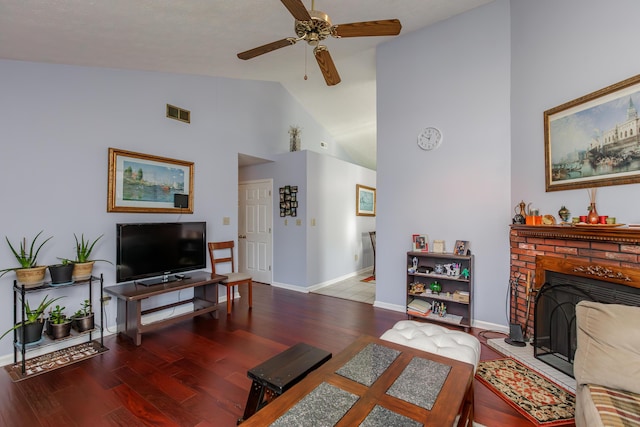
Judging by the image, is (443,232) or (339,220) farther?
(339,220)

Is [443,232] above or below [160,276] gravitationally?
above

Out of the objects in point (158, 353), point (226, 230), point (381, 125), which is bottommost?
point (158, 353)

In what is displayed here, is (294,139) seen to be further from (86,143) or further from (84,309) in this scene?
(84,309)

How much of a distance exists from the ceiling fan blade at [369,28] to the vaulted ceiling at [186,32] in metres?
0.94

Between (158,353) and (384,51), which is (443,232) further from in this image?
(158,353)

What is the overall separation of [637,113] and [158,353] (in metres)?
4.16

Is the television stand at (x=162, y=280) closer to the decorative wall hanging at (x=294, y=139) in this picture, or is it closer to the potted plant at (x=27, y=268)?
the potted plant at (x=27, y=268)

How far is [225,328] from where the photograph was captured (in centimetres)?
316

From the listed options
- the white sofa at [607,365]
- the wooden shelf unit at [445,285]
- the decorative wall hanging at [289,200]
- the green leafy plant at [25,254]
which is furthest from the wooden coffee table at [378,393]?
the decorative wall hanging at [289,200]

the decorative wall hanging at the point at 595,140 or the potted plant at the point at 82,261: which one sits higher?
the decorative wall hanging at the point at 595,140

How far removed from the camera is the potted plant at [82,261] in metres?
2.59

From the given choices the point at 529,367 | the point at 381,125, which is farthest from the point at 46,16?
the point at 529,367

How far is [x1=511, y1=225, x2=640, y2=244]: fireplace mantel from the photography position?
1799mm

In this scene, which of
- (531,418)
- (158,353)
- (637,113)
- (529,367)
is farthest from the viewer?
(158,353)
